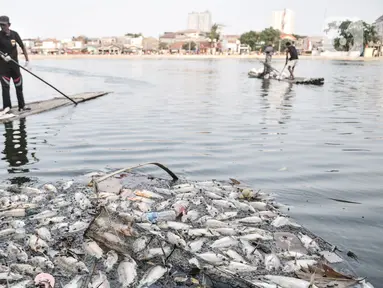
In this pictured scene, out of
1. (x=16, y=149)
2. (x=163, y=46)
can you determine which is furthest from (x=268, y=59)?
(x=163, y=46)

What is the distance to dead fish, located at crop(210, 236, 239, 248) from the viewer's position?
457 centimetres

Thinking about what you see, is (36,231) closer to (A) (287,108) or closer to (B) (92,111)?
(B) (92,111)

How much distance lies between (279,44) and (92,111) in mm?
146064

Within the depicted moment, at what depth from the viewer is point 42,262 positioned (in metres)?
4.12

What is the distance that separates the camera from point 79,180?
6.93 m

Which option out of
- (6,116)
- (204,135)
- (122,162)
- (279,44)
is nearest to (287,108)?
(204,135)

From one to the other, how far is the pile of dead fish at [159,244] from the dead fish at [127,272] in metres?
0.01

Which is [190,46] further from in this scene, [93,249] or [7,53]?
[93,249]

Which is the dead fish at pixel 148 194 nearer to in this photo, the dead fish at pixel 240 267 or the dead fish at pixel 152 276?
the dead fish at pixel 152 276

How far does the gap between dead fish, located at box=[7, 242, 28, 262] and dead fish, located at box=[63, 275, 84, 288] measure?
2.41ft

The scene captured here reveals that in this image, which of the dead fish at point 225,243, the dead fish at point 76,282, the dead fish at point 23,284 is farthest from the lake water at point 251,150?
the dead fish at point 23,284

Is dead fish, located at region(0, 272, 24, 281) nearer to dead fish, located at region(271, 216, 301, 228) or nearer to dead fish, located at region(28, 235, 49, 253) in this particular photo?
dead fish, located at region(28, 235, 49, 253)

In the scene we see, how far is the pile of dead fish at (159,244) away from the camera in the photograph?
12.8 ft

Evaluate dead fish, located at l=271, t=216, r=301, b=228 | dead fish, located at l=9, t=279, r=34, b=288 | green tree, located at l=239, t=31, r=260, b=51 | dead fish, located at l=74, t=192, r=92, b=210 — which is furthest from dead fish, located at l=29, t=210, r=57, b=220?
green tree, located at l=239, t=31, r=260, b=51
